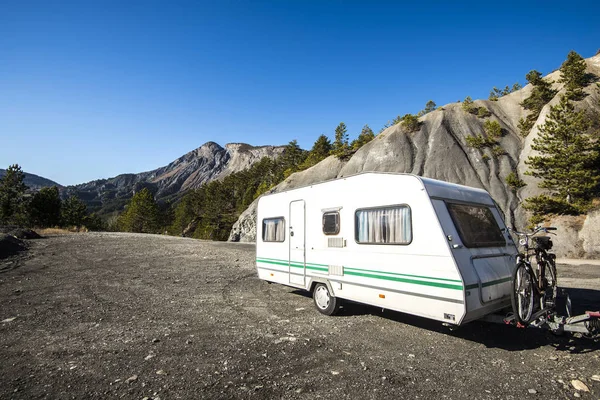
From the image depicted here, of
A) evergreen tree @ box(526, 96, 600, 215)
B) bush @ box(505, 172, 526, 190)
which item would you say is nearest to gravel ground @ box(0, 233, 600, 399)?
evergreen tree @ box(526, 96, 600, 215)

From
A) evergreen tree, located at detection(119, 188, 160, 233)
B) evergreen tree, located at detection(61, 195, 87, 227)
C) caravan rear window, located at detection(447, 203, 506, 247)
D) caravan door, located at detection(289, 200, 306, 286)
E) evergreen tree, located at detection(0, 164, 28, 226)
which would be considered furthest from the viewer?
evergreen tree, located at detection(61, 195, 87, 227)

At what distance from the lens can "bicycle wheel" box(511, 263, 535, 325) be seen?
17.5 feet

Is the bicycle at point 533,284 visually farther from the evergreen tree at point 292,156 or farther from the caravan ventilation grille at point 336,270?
the evergreen tree at point 292,156

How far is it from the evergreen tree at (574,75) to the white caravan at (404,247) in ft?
127

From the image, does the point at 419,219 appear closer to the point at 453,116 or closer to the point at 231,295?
the point at 231,295

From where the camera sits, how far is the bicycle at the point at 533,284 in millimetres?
5395

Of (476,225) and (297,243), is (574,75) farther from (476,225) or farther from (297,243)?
(297,243)

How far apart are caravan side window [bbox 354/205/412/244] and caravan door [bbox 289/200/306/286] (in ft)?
6.47

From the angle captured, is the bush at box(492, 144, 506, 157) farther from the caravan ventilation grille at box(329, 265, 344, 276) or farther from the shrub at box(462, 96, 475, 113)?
the caravan ventilation grille at box(329, 265, 344, 276)

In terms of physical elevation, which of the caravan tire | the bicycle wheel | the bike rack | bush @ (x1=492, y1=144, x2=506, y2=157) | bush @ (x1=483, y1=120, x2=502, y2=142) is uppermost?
bush @ (x1=483, y1=120, x2=502, y2=142)

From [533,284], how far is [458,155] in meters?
35.5

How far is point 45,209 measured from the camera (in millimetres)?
Answer: 52281

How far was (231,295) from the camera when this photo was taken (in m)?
9.67

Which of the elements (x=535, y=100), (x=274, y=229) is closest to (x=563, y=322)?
(x=274, y=229)
